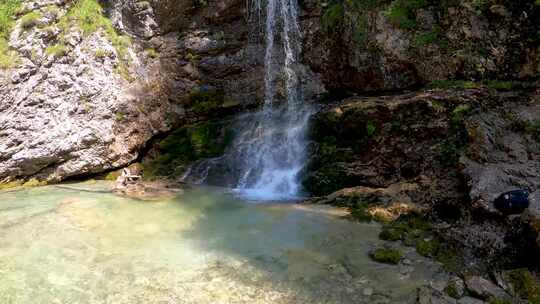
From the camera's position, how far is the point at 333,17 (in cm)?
1496

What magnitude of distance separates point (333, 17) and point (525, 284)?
1109cm

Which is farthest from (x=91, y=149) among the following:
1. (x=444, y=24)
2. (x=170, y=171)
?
(x=444, y=24)

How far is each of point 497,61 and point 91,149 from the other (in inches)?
490

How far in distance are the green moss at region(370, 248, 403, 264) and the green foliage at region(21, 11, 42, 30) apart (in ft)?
42.0

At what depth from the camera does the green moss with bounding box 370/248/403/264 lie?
288 inches

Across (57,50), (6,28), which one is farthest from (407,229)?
(6,28)

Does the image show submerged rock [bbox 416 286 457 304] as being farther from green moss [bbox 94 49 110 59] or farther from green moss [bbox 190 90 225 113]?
green moss [bbox 94 49 110 59]

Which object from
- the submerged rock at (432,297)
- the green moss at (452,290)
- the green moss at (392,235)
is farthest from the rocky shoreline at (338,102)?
the submerged rock at (432,297)

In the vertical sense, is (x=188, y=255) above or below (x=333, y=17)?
below

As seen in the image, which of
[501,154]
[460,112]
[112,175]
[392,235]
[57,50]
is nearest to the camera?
[392,235]

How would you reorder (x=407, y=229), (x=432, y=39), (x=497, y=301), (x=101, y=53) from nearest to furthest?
(x=497, y=301), (x=407, y=229), (x=432, y=39), (x=101, y=53)

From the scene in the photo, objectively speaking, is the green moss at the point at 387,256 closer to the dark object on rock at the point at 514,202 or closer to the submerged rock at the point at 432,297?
the submerged rock at the point at 432,297

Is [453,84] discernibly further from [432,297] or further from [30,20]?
[30,20]

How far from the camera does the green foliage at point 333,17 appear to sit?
1482 cm
